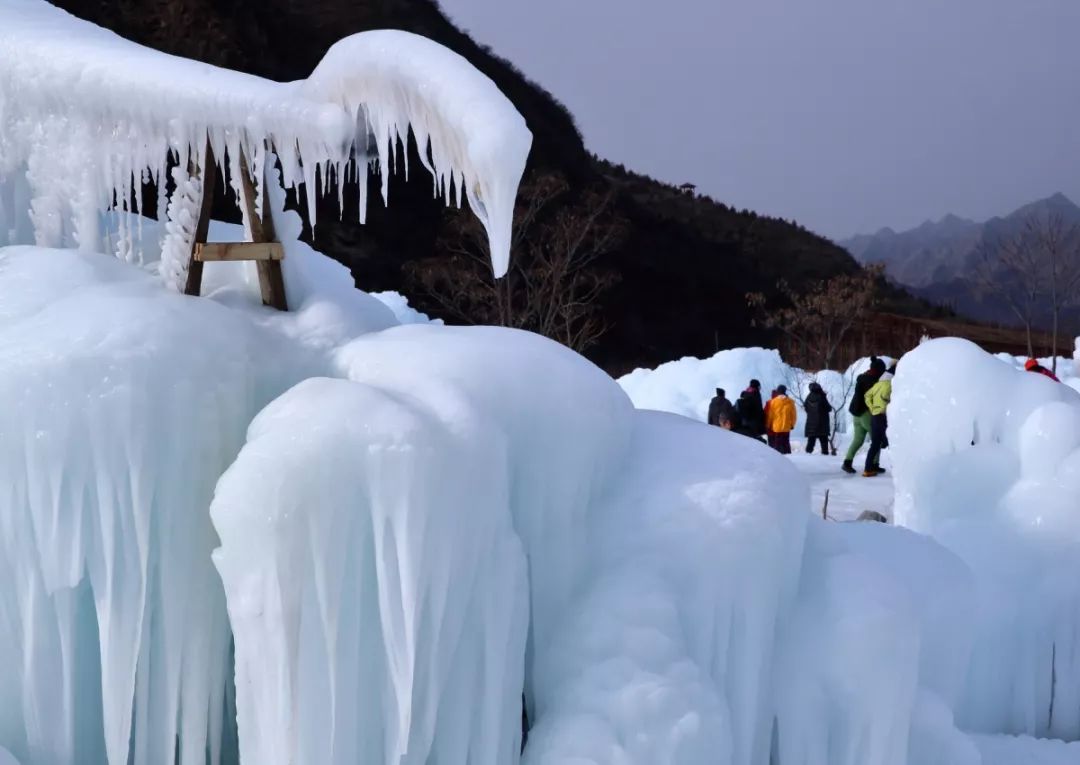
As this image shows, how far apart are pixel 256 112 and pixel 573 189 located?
3057 centimetres

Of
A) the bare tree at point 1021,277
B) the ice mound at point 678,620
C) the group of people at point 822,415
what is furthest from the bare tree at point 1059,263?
the ice mound at point 678,620

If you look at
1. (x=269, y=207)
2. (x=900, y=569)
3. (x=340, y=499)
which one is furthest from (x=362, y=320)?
(x=900, y=569)

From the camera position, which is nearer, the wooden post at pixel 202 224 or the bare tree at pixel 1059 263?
the wooden post at pixel 202 224

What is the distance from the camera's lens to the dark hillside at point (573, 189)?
24.6m

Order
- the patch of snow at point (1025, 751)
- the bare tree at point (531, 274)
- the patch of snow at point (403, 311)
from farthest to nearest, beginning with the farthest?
the bare tree at point (531, 274)
the patch of snow at point (403, 311)
the patch of snow at point (1025, 751)

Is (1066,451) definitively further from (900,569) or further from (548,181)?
(548,181)

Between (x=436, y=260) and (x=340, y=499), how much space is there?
1968cm

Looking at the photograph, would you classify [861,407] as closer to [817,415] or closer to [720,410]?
[720,410]

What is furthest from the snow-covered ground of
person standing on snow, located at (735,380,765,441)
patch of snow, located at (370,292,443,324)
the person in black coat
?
patch of snow, located at (370,292,443,324)

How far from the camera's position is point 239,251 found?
12.1ft

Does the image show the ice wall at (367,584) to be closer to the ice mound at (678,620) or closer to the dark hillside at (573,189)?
the ice mound at (678,620)

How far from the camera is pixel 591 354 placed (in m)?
31.2

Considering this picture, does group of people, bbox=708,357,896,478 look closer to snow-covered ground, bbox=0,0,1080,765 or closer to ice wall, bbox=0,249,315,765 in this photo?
snow-covered ground, bbox=0,0,1080,765

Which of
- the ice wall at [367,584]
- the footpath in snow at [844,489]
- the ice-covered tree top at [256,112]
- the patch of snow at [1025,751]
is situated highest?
the ice-covered tree top at [256,112]
